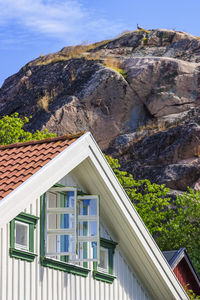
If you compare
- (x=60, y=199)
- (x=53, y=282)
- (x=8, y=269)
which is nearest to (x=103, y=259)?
(x=60, y=199)

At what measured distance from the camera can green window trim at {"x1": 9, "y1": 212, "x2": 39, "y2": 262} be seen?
14945 mm

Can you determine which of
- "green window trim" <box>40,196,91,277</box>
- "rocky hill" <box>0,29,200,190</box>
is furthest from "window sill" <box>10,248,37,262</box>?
"rocky hill" <box>0,29,200,190</box>

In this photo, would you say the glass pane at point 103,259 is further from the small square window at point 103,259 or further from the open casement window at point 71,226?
the open casement window at point 71,226

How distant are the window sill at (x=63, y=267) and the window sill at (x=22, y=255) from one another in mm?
351

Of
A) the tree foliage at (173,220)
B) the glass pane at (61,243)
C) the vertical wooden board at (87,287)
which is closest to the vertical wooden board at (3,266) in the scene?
the glass pane at (61,243)

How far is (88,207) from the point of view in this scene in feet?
57.5

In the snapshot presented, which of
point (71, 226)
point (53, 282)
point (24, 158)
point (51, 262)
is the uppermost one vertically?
point (24, 158)

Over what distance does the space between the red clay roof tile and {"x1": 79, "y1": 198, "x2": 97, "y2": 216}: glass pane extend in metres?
1.70

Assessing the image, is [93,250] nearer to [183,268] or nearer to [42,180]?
[42,180]

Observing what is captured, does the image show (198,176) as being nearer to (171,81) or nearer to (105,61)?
(171,81)

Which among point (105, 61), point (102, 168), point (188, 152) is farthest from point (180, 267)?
point (105, 61)

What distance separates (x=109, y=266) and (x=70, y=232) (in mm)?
2657

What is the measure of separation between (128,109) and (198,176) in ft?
35.0

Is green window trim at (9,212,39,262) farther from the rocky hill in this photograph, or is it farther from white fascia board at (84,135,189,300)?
the rocky hill
